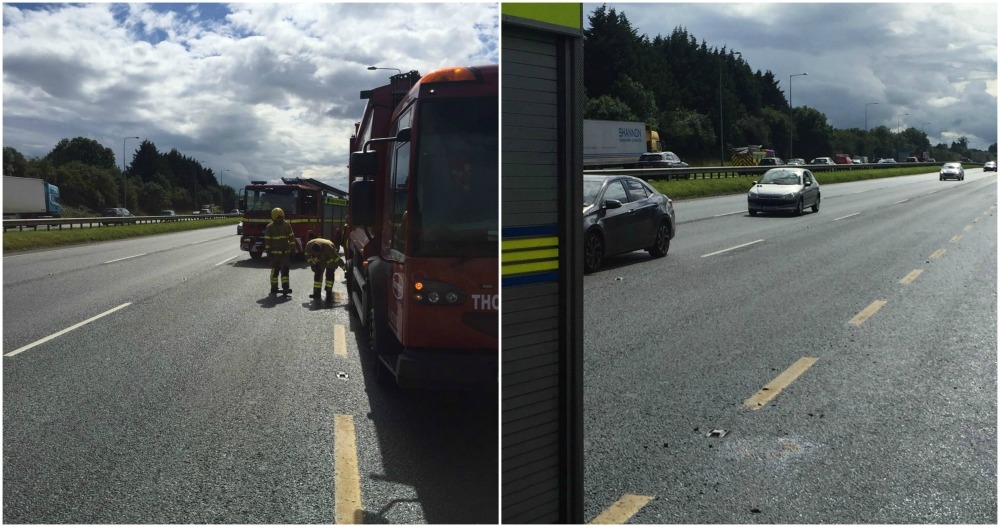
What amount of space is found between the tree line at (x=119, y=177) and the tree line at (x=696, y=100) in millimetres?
46579

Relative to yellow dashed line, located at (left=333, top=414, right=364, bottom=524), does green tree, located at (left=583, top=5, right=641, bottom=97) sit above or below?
above

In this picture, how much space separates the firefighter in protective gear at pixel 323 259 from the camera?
14.2 feet

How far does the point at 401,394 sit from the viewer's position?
2871mm

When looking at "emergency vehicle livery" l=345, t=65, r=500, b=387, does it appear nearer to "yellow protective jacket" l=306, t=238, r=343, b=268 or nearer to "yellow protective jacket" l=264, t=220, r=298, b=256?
"yellow protective jacket" l=264, t=220, r=298, b=256

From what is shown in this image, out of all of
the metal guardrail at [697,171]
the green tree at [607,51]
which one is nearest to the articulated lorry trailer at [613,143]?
the metal guardrail at [697,171]

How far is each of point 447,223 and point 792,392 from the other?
165 inches

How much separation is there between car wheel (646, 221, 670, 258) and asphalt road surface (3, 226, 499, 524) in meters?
11.8

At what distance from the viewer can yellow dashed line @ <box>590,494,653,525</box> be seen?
3.90 metres

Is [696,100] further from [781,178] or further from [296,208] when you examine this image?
[296,208]

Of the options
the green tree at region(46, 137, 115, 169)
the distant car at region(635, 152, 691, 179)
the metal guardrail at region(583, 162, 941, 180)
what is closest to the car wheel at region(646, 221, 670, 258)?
the metal guardrail at region(583, 162, 941, 180)

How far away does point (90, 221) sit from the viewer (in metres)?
2.60

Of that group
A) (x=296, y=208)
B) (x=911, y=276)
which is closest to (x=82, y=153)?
(x=296, y=208)

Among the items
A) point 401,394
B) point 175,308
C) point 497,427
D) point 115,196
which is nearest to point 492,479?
point 497,427

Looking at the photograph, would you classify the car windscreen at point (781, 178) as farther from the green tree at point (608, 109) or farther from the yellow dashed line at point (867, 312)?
the green tree at point (608, 109)
